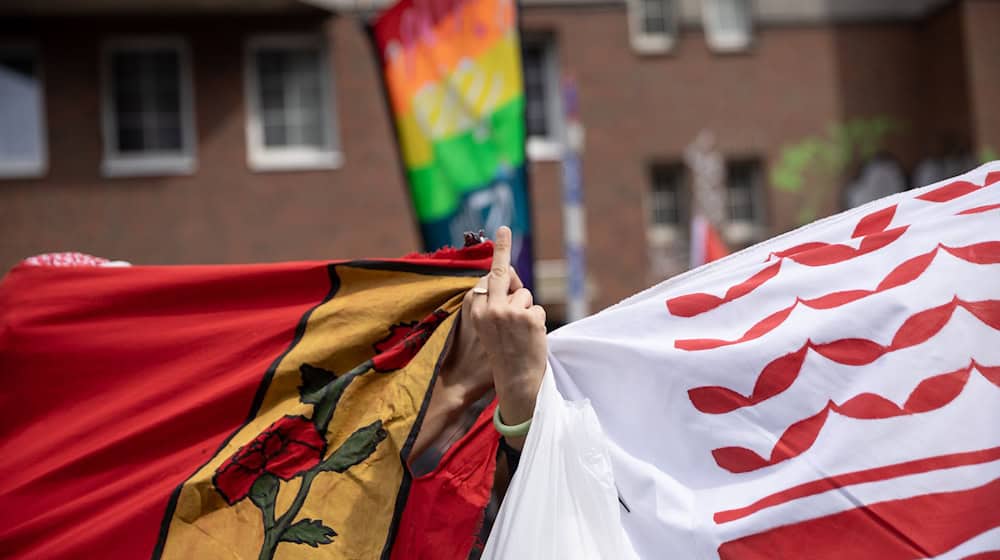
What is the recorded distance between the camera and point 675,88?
596 inches

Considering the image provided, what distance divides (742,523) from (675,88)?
13827mm

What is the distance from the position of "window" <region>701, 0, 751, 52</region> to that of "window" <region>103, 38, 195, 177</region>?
310 inches

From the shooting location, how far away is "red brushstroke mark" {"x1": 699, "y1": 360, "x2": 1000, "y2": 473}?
1973mm

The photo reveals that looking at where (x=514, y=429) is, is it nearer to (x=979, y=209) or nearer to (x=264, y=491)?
(x=264, y=491)

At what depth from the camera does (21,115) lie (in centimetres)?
1399

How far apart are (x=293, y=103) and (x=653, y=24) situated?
564cm

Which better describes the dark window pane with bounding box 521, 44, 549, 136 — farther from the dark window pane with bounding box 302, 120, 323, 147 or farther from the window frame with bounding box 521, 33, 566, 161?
the dark window pane with bounding box 302, 120, 323, 147

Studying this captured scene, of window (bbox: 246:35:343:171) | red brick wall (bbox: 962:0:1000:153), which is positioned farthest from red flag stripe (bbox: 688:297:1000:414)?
red brick wall (bbox: 962:0:1000:153)

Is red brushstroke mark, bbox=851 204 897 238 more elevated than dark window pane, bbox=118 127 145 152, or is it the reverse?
dark window pane, bbox=118 127 145 152

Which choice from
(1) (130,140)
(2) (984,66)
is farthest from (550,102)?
(2) (984,66)

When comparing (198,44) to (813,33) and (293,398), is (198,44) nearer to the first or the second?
(813,33)

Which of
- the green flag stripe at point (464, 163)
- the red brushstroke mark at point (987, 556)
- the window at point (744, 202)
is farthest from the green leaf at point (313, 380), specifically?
the window at point (744, 202)

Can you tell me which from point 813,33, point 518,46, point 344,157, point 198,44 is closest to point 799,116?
point 813,33

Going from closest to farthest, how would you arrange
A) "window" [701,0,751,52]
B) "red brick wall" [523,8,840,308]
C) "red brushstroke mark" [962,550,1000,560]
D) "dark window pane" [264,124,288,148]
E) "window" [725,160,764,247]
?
"red brushstroke mark" [962,550,1000,560]
"dark window pane" [264,124,288,148]
"red brick wall" [523,8,840,308]
"window" [701,0,751,52]
"window" [725,160,764,247]
